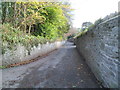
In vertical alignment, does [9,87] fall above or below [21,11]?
below

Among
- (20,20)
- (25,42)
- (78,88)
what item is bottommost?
(78,88)

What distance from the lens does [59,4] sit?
27.5 ft

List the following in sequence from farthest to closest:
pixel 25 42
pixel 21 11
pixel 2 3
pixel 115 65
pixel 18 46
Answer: pixel 21 11 < pixel 2 3 < pixel 25 42 < pixel 18 46 < pixel 115 65

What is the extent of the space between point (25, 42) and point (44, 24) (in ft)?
20.7

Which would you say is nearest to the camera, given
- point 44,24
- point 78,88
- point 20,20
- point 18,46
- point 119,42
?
point 119,42

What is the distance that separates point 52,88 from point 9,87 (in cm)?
147

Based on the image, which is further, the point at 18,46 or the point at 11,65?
the point at 18,46

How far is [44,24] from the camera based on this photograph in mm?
12547

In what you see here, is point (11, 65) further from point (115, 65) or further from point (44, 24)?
point (44, 24)

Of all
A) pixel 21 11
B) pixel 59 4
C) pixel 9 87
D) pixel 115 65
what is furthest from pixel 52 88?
pixel 21 11

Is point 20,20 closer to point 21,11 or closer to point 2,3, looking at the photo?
point 21,11

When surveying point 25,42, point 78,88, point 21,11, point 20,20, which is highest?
point 21,11

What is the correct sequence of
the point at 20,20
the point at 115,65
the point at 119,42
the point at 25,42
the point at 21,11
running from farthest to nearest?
the point at 21,11
the point at 20,20
the point at 25,42
the point at 115,65
the point at 119,42

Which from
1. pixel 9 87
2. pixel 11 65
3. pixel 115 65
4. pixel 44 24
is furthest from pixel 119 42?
pixel 44 24
